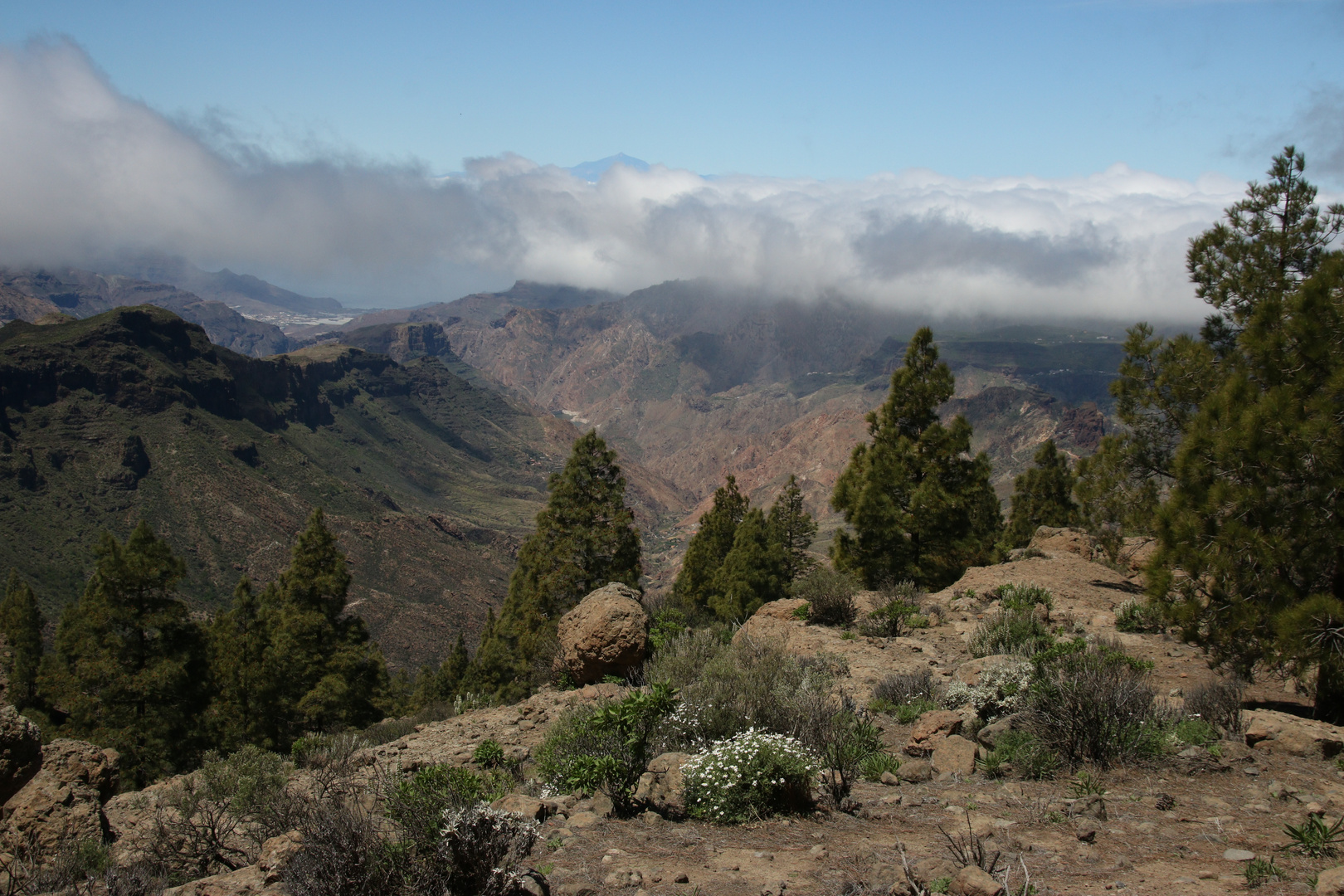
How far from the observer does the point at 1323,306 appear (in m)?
9.39

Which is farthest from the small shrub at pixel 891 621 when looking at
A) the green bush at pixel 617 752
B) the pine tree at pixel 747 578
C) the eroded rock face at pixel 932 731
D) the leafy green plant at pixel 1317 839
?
the pine tree at pixel 747 578

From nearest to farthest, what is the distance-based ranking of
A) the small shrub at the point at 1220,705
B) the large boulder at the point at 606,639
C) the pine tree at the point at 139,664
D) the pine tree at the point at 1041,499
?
the small shrub at the point at 1220,705 → the large boulder at the point at 606,639 → the pine tree at the point at 139,664 → the pine tree at the point at 1041,499

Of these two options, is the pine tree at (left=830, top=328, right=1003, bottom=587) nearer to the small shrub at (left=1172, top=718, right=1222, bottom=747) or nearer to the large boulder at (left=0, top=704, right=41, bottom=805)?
the small shrub at (left=1172, top=718, right=1222, bottom=747)

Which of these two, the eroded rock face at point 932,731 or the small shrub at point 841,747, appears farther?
the eroded rock face at point 932,731

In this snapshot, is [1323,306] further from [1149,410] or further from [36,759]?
[36,759]

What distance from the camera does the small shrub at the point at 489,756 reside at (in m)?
11.1

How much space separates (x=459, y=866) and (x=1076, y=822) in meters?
5.72

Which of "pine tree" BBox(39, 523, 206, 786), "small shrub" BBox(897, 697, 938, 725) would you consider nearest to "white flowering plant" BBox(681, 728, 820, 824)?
"small shrub" BBox(897, 697, 938, 725)

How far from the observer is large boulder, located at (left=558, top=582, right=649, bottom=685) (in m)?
15.3

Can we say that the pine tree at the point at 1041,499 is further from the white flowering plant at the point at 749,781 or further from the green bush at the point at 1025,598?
the white flowering plant at the point at 749,781

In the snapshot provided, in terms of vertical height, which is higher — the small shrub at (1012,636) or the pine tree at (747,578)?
the small shrub at (1012,636)

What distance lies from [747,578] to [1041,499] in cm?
2050

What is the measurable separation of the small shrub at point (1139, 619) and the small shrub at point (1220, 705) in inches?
253

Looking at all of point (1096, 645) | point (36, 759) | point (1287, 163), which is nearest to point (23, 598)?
point (36, 759)
